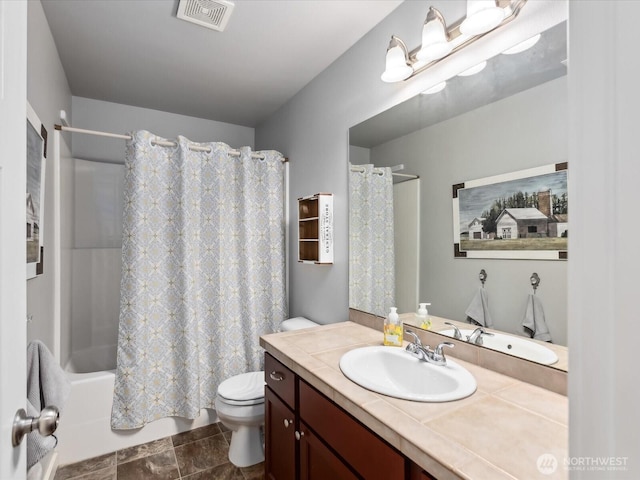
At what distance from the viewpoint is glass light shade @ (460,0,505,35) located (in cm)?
121

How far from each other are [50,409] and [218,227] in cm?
189

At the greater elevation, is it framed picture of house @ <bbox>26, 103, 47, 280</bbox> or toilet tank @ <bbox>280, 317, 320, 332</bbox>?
framed picture of house @ <bbox>26, 103, 47, 280</bbox>

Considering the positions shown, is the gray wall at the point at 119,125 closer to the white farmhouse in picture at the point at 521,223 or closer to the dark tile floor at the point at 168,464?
the dark tile floor at the point at 168,464

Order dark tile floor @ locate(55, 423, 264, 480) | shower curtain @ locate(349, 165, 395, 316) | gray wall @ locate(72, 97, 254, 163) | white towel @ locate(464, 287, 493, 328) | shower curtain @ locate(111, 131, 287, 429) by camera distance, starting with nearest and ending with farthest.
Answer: white towel @ locate(464, 287, 493, 328) → shower curtain @ locate(349, 165, 395, 316) → dark tile floor @ locate(55, 423, 264, 480) → shower curtain @ locate(111, 131, 287, 429) → gray wall @ locate(72, 97, 254, 163)

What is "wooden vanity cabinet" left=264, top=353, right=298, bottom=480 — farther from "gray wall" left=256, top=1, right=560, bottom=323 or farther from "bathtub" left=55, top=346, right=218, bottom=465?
"bathtub" left=55, top=346, right=218, bottom=465

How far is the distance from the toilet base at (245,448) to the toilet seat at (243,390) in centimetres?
21

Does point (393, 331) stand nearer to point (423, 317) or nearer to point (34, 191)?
point (423, 317)

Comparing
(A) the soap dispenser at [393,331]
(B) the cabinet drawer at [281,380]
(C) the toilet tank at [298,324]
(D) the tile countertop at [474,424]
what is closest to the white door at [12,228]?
(D) the tile countertop at [474,424]

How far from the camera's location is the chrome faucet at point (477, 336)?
1.32m

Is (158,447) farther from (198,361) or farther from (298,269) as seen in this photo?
(298,269)

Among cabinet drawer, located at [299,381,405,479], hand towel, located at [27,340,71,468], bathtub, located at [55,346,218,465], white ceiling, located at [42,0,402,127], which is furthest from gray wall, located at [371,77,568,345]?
bathtub, located at [55,346,218,465]

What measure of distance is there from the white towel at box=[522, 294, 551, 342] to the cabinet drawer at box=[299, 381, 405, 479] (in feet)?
2.13

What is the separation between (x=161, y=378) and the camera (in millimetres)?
2287

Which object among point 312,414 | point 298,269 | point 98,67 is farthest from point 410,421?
point 98,67
